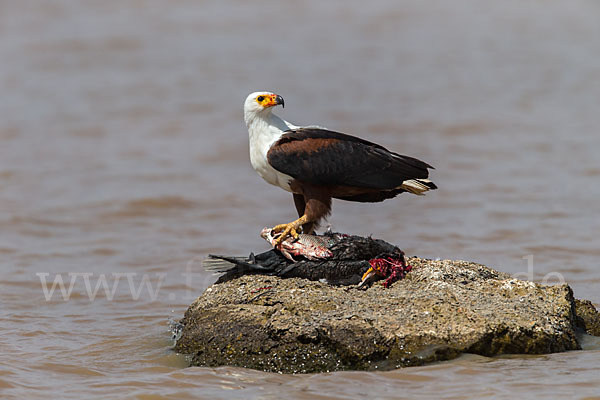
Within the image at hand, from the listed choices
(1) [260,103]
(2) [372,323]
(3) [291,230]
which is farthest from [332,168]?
(2) [372,323]

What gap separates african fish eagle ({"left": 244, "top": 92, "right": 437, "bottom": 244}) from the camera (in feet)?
22.9

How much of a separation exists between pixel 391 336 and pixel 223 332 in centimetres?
129

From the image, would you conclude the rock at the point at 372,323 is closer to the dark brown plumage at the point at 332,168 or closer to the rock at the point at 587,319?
the rock at the point at 587,319

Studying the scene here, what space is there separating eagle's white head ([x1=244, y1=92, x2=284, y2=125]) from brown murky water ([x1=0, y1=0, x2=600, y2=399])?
6.94 ft

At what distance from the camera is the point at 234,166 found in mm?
16859

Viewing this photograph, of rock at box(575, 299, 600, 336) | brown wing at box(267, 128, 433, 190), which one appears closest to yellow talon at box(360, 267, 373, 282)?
brown wing at box(267, 128, 433, 190)

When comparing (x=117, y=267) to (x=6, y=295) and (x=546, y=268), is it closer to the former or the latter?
(x=6, y=295)

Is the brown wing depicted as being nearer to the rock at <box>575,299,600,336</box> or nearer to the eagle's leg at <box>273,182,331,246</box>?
the eagle's leg at <box>273,182,331,246</box>

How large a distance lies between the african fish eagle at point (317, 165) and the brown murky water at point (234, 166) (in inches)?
64.0

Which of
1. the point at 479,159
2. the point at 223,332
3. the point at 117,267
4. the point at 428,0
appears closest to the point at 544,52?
the point at 428,0

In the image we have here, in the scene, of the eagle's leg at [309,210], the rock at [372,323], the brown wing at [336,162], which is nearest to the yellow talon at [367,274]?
the rock at [372,323]

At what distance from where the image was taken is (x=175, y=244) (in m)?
12.4

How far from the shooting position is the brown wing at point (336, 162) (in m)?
6.98

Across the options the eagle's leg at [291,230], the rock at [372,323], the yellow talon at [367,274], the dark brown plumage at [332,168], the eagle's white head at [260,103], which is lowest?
the rock at [372,323]
